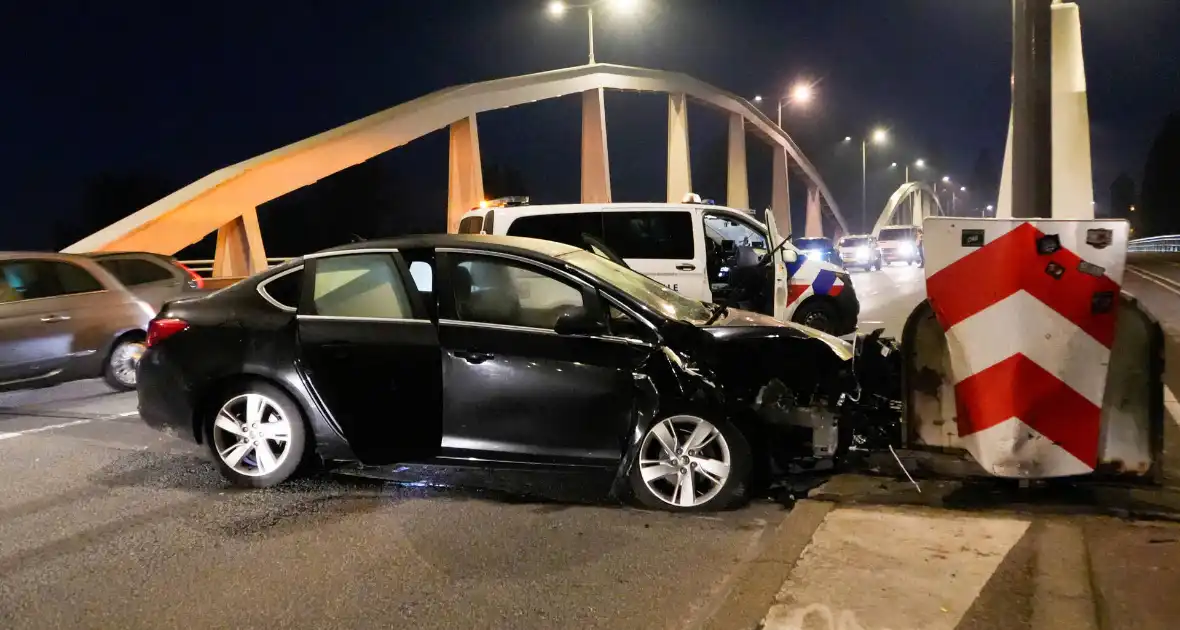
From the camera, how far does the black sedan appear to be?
→ 197 inches

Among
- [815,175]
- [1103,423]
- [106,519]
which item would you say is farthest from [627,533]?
[815,175]

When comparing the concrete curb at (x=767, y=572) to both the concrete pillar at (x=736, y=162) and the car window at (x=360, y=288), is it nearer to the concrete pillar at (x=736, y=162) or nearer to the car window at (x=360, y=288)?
the car window at (x=360, y=288)

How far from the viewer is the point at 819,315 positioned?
11.9m

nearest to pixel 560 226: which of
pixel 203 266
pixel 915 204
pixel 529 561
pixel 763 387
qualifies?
pixel 763 387

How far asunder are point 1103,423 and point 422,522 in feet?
11.5

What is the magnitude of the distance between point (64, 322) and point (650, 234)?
6.08m

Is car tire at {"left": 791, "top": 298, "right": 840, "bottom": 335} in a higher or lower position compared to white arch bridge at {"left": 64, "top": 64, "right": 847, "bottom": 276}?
lower

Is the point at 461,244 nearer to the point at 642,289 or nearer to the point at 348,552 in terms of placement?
the point at 642,289

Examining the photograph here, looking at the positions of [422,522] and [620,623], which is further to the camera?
[422,522]

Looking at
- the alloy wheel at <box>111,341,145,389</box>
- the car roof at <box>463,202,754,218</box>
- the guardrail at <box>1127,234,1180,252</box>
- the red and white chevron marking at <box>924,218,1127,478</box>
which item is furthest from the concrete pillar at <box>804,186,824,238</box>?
the red and white chevron marking at <box>924,218,1127,478</box>

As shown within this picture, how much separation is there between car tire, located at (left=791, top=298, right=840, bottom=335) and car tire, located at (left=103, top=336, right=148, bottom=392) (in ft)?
25.1

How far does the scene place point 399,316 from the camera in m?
5.43

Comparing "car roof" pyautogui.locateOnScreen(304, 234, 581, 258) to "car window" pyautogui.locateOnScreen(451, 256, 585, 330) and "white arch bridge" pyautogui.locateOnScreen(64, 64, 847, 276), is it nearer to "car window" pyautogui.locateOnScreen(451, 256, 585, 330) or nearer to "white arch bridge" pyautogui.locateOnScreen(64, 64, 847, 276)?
"car window" pyautogui.locateOnScreen(451, 256, 585, 330)

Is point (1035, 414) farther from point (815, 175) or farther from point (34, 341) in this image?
point (815, 175)
